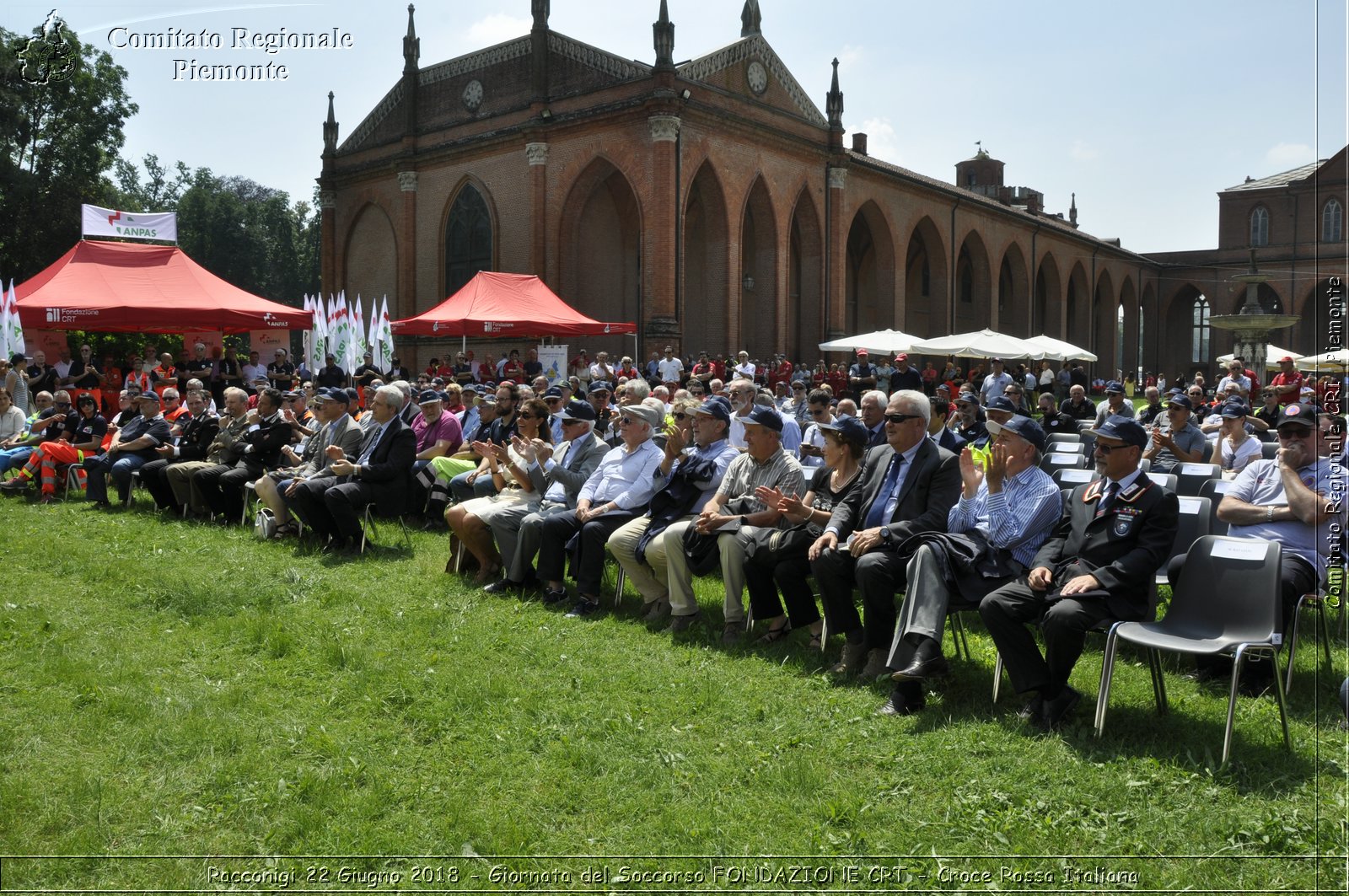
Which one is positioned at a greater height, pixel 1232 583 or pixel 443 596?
pixel 1232 583

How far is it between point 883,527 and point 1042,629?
1.07 metres

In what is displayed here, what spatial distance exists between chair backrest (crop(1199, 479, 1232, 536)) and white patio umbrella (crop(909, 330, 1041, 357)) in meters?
17.5

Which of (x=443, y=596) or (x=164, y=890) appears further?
(x=443, y=596)

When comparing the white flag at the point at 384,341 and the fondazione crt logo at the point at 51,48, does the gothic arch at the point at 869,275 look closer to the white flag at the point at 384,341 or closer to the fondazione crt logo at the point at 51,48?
the white flag at the point at 384,341

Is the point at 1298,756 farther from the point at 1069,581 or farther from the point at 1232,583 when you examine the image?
the point at 1069,581

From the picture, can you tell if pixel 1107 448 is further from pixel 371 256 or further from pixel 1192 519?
pixel 371 256

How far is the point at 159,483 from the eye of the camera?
1140cm

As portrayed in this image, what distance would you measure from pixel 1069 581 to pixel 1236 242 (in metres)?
61.7

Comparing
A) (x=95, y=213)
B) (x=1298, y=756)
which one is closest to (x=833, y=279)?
(x=95, y=213)

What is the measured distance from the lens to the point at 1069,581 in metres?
4.88

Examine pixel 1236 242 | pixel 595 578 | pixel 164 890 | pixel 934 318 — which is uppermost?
pixel 1236 242

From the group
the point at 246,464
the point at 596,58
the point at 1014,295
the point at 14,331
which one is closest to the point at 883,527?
the point at 246,464

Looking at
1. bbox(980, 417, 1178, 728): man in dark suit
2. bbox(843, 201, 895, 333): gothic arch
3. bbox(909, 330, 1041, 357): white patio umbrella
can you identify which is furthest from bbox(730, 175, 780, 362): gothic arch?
bbox(980, 417, 1178, 728): man in dark suit

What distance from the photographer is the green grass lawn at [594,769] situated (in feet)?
11.9
